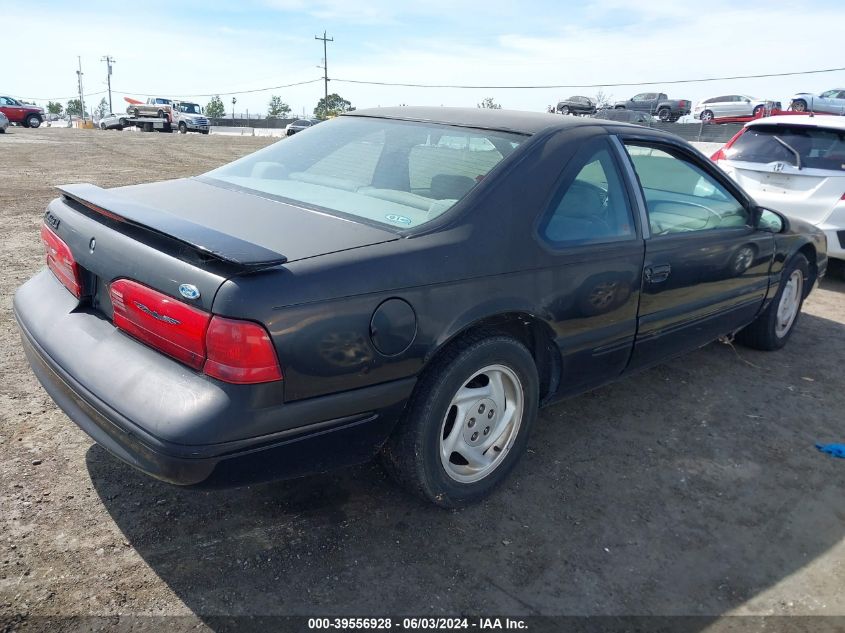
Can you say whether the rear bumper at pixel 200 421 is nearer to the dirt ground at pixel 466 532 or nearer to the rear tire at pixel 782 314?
the dirt ground at pixel 466 532

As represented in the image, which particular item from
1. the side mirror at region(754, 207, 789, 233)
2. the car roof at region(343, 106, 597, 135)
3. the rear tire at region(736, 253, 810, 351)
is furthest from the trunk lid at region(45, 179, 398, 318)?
the rear tire at region(736, 253, 810, 351)

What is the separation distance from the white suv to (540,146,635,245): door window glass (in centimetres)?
407

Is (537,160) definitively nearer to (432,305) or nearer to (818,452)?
(432,305)

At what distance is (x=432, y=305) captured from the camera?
2148 mm

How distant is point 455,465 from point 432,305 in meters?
0.77

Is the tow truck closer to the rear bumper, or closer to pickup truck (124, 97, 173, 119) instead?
pickup truck (124, 97, 173, 119)

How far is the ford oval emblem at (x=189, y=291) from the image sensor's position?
1838mm

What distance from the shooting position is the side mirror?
3797mm

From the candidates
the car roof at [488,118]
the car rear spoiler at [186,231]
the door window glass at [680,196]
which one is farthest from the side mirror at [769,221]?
the car rear spoiler at [186,231]

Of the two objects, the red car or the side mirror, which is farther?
the red car

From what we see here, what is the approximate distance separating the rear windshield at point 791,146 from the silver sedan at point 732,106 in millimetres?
24228

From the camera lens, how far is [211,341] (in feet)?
5.98

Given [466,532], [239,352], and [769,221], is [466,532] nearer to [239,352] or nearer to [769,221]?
[239,352]

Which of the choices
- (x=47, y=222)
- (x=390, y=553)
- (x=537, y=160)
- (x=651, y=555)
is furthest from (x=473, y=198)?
(x=47, y=222)
